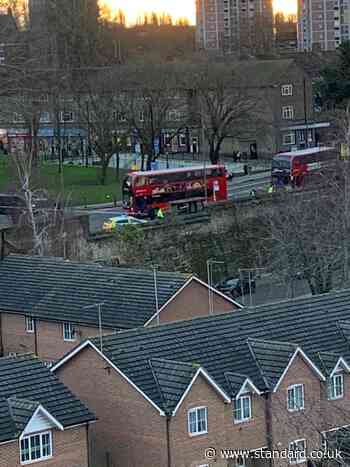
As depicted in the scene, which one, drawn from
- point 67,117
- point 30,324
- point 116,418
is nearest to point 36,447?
point 116,418

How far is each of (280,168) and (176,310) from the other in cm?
2666

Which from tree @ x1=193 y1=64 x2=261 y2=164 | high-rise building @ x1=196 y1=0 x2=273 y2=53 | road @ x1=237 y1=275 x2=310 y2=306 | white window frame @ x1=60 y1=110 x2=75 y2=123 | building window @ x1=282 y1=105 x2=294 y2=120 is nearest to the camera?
road @ x1=237 y1=275 x2=310 y2=306

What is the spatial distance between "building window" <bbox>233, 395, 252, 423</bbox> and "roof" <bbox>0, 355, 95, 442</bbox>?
291 centimetres

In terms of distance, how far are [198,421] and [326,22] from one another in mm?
118153

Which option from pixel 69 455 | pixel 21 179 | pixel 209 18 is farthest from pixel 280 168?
pixel 209 18

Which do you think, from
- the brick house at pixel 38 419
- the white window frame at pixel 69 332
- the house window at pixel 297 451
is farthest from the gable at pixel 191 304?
the brick house at pixel 38 419

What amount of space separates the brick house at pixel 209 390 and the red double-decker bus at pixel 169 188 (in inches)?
925

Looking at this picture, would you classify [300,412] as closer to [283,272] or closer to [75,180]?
[283,272]

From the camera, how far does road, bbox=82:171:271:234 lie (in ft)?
156

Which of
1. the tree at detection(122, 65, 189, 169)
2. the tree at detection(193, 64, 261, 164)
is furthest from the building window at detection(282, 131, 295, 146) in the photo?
the tree at detection(122, 65, 189, 169)

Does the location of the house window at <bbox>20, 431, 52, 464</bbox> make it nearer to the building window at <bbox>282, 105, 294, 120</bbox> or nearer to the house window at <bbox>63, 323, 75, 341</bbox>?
the house window at <bbox>63, 323, 75, 341</bbox>

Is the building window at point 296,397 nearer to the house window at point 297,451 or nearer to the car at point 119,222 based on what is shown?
the house window at point 297,451

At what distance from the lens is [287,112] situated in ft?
237

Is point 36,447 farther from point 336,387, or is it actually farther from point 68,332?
point 68,332
